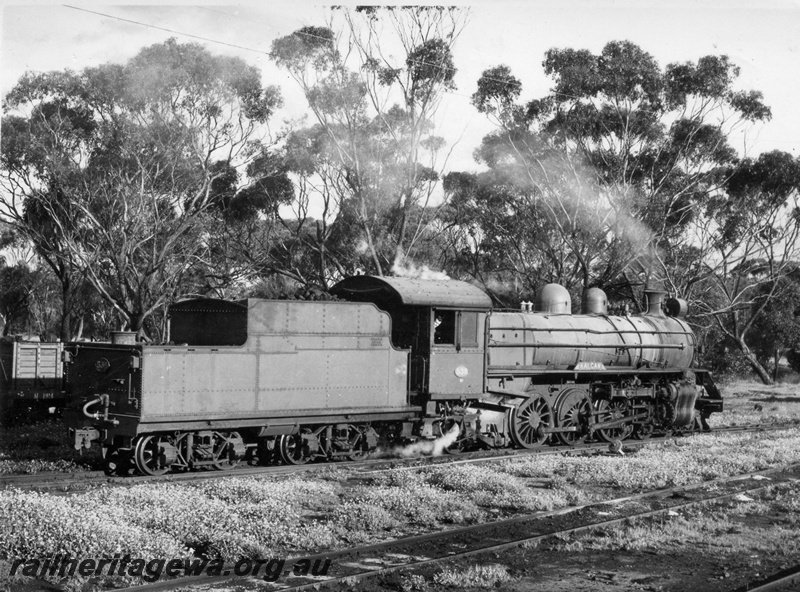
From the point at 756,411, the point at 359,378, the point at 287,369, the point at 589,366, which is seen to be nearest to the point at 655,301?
the point at 589,366

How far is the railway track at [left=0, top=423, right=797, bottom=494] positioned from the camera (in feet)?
35.5

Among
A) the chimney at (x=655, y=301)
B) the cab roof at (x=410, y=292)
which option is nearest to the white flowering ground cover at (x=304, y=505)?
the cab roof at (x=410, y=292)

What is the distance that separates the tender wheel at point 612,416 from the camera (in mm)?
17359

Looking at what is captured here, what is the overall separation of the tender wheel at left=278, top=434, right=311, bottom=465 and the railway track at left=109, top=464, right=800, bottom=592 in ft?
14.2

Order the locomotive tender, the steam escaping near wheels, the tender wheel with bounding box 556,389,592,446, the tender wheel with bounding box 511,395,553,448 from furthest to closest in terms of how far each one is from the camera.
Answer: the tender wheel with bounding box 556,389,592,446
the tender wheel with bounding box 511,395,553,448
the steam escaping near wheels
the locomotive tender

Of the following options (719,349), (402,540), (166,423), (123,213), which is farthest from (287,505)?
(719,349)

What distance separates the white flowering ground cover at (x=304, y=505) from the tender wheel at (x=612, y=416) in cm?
303

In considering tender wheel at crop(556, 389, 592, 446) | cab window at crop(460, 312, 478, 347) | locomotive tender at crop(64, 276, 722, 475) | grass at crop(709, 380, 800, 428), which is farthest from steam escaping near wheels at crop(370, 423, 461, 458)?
grass at crop(709, 380, 800, 428)

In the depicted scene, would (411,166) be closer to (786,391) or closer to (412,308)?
(412,308)

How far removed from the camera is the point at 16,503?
894cm

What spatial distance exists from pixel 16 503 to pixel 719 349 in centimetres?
5627

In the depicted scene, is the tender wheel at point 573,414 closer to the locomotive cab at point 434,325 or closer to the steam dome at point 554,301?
the steam dome at point 554,301

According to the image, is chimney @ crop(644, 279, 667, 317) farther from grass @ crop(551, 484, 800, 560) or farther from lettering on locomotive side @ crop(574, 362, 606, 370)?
grass @ crop(551, 484, 800, 560)

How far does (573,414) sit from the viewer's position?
16.7m
